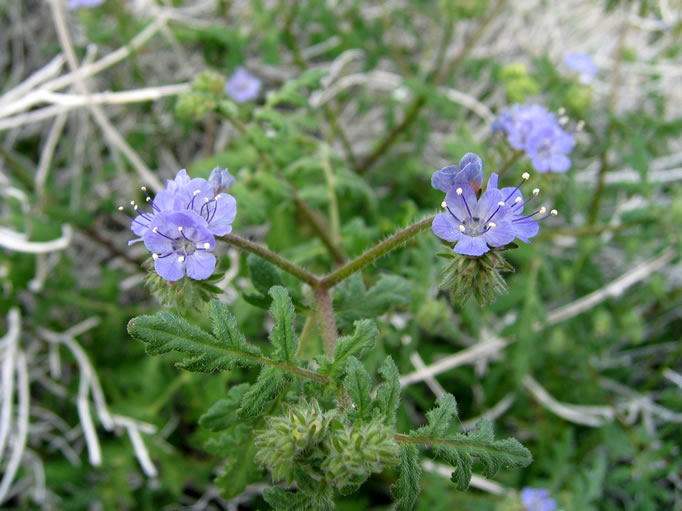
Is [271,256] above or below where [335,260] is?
above

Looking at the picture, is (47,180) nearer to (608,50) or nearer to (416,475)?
(416,475)

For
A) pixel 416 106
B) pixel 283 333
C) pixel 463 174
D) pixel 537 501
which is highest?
pixel 463 174

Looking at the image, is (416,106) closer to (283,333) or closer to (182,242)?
(182,242)

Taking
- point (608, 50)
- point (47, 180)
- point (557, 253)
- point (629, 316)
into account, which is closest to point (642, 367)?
point (629, 316)

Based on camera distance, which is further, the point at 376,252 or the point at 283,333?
the point at 376,252

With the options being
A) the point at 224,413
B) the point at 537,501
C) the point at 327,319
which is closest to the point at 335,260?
the point at 327,319

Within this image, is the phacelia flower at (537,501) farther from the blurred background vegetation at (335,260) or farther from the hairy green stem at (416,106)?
the hairy green stem at (416,106)

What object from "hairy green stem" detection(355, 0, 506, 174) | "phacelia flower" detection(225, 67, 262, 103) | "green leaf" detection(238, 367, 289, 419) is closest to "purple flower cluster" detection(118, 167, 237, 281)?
"green leaf" detection(238, 367, 289, 419)

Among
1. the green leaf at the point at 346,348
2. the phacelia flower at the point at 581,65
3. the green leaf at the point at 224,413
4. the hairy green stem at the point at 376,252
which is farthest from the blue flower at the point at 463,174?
the phacelia flower at the point at 581,65
